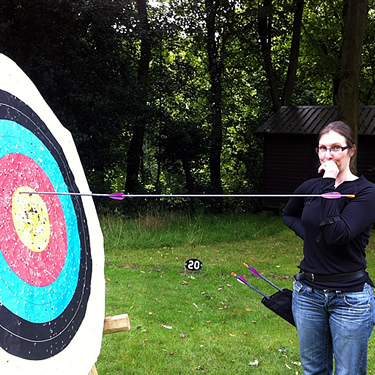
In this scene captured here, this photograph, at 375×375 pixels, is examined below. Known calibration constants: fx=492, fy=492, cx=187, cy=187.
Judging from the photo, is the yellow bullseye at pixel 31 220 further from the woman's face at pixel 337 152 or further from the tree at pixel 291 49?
the tree at pixel 291 49

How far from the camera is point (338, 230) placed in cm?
201

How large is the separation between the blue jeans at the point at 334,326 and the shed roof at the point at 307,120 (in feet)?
35.4

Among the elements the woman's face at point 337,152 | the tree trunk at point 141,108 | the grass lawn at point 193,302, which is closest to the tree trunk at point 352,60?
the grass lawn at point 193,302

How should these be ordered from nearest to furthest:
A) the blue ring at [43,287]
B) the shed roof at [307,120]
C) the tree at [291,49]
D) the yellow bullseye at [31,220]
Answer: the blue ring at [43,287] < the yellow bullseye at [31,220] < the shed roof at [307,120] < the tree at [291,49]

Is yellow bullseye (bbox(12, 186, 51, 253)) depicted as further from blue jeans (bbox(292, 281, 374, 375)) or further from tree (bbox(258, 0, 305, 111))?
tree (bbox(258, 0, 305, 111))

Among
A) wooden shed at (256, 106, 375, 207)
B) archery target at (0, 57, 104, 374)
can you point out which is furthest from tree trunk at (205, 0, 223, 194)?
archery target at (0, 57, 104, 374)

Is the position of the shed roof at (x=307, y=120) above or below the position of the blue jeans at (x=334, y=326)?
above

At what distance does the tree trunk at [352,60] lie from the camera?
Result: 9.26m

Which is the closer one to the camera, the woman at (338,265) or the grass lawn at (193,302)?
the woman at (338,265)

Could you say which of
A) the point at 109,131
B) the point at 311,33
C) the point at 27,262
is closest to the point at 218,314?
the point at 27,262

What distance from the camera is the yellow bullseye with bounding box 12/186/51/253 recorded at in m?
1.82

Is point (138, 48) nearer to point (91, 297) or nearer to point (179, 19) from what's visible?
point (179, 19)

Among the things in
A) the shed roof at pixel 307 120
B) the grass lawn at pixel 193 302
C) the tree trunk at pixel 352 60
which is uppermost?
the tree trunk at pixel 352 60

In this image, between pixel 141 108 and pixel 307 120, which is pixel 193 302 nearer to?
pixel 141 108
